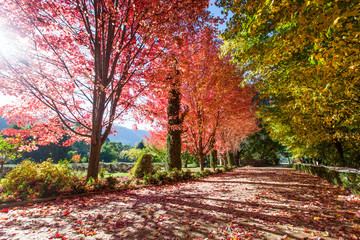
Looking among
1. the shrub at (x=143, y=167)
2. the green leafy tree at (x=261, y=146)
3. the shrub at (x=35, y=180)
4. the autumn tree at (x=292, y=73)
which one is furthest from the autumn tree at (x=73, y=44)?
the green leafy tree at (x=261, y=146)

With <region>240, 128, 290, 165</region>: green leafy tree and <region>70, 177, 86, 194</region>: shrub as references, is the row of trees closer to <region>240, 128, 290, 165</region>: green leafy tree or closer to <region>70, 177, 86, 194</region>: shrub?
<region>70, 177, 86, 194</region>: shrub

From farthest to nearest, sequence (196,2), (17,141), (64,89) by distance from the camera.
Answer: (64,89), (17,141), (196,2)

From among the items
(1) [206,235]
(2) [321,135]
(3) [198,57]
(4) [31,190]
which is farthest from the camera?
(3) [198,57]

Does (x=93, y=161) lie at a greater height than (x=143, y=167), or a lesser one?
greater

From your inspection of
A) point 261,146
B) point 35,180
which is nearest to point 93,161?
point 35,180

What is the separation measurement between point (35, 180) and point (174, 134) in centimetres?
693

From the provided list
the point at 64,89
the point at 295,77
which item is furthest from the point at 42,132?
the point at 295,77

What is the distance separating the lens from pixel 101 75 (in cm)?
605

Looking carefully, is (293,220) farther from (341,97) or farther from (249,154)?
(249,154)

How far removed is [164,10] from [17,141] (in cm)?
710

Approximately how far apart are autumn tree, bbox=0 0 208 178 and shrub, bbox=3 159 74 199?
1.02m

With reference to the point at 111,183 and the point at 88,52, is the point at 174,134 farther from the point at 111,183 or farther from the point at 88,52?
the point at 88,52

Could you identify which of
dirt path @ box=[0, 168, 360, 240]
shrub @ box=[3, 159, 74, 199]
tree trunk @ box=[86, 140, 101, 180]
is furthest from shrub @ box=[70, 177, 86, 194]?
tree trunk @ box=[86, 140, 101, 180]

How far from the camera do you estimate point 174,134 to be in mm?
10398
